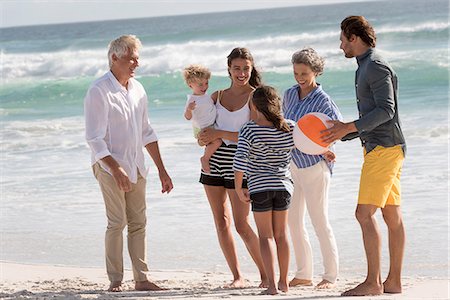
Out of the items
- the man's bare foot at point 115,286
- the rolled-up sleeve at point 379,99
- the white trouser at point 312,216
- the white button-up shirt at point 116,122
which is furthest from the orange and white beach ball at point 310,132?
the man's bare foot at point 115,286

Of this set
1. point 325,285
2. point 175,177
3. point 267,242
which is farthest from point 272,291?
point 175,177

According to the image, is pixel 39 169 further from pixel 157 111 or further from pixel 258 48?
pixel 258 48

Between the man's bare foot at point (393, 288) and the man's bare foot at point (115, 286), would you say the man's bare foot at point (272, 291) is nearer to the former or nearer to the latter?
the man's bare foot at point (393, 288)

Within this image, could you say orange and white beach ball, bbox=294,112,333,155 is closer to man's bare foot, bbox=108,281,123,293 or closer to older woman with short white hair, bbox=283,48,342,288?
older woman with short white hair, bbox=283,48,342,288

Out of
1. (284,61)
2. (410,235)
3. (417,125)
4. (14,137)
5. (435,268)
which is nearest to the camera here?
(435,268)

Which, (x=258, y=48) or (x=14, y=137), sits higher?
(x=258, y=48)

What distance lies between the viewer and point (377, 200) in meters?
5.03

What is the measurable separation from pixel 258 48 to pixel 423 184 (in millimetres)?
22760

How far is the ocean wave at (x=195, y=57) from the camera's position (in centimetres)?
2669

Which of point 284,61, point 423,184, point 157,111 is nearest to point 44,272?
point 423,184

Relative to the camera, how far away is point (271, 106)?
16.7ft

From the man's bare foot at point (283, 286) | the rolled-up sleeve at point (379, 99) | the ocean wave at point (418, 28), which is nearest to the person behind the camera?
the rolled-up sleeve at point (379, 99)

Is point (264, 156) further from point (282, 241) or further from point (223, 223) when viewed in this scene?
point (223, 223)

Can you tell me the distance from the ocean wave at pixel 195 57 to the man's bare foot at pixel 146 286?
1917 centimetres
